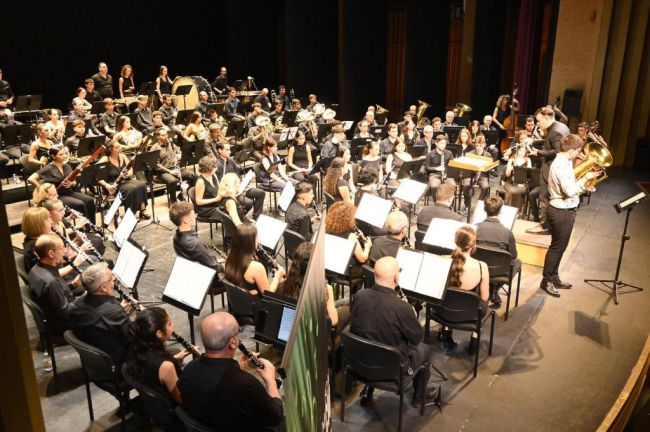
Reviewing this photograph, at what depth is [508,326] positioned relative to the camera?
573cm

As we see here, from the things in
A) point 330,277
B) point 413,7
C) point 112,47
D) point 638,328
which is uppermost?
point 413,7

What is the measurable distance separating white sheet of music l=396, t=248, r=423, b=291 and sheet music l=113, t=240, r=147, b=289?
215 centimetres

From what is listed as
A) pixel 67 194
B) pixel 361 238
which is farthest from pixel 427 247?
pixel 67 194

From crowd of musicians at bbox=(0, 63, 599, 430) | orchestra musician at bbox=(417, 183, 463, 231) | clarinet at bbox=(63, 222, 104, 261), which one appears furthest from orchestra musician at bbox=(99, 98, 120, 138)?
orchestra musician at bbox=(417, 183, 463, 231)

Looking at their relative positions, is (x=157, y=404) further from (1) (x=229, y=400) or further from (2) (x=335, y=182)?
(2) (x=335, y=182)

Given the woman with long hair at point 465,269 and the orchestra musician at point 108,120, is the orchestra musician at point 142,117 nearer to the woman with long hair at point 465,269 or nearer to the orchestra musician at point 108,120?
the orchestra musician at point 108,120

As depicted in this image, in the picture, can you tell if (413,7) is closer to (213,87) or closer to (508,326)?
(213,87)

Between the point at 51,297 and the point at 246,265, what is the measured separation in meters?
1.55

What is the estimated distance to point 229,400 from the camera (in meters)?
2.84

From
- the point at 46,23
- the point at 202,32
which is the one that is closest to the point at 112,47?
the point at 46,23

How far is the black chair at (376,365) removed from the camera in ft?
12.5

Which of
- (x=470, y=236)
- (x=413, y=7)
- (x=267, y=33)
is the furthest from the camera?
(x=267, y=33)

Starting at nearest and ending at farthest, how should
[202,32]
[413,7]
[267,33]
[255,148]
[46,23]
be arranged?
[255,148], [46,23], [413,7], [202,32], [267,33]

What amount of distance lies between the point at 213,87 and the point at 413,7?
646 centimetres
